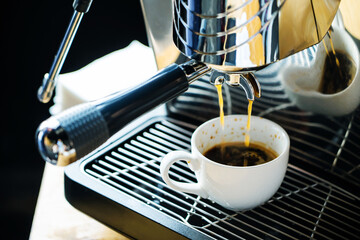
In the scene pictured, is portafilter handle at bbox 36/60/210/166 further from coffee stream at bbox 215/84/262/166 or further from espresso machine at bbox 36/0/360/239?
coffee stream at bbox 215/84/262/166

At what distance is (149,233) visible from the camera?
48 centimetres

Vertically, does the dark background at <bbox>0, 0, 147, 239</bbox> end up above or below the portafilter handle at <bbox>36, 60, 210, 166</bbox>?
below

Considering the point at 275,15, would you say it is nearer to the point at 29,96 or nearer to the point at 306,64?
the point at 306,64

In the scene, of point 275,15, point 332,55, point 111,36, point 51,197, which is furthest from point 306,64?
point 111,36

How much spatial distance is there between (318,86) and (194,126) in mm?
161

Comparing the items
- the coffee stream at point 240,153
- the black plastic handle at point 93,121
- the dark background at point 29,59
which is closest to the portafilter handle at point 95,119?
the black plastic handle at point 93,121

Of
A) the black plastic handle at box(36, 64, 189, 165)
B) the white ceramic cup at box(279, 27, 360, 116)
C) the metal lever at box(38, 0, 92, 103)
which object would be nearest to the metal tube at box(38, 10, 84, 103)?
the metal lever at box(38, 0, 92, 103)

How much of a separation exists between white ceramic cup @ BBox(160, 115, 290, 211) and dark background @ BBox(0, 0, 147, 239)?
551mm

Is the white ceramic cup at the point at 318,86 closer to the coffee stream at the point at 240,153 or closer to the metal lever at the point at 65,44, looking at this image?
the coffee stream at the point at 240,153

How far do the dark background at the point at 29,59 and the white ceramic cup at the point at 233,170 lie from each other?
1.81 ft

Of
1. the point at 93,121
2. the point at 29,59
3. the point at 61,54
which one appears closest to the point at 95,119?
the point at 93,121

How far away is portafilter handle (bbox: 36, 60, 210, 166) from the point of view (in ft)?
1.09

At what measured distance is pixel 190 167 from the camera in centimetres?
48

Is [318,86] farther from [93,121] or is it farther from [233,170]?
[93,121]
